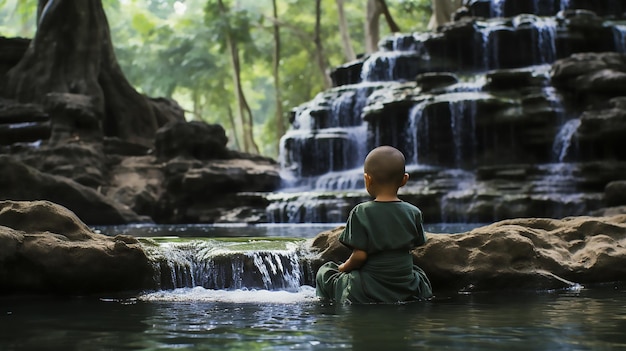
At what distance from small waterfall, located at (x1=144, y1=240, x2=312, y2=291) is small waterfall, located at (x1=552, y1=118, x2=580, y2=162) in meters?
12.1

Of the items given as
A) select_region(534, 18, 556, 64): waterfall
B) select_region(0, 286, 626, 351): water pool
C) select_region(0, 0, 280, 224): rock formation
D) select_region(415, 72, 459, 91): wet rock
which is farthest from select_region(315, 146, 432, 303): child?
select_region(534, 18, 556, 64): waterfall

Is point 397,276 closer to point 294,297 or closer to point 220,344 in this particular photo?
point 294,297

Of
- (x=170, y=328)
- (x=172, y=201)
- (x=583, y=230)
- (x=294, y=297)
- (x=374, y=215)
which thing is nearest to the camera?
Answer: (x=170, y=328)

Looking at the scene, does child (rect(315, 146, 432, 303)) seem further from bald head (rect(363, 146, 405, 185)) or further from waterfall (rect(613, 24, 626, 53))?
waterfall (rect(613, 24, 626, 53))

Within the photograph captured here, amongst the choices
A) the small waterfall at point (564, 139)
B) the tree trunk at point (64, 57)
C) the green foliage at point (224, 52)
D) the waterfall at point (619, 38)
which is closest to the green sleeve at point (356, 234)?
the small waterfall at point (564, 139)

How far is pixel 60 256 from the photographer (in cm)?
492

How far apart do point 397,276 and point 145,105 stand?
2007 centimetres

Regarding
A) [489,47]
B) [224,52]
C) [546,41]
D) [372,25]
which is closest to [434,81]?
[489,47]

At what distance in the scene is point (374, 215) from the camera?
14.0ft

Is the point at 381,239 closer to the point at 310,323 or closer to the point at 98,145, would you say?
the point at 310,323

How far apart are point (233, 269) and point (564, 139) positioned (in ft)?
41.5

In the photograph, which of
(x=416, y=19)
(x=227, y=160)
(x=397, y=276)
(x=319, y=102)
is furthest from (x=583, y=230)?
(x=416, y=19)

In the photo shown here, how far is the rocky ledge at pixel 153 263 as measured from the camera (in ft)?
16.0

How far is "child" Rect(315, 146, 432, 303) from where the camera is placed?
166 inches
